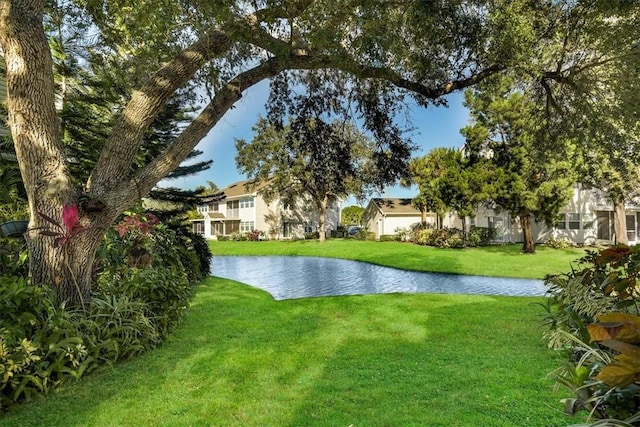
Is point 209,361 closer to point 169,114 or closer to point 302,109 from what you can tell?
point 302,109

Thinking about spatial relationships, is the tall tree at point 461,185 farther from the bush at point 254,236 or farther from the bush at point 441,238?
the bush at point 254,236

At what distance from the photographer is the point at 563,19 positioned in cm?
521

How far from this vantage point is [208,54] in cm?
436

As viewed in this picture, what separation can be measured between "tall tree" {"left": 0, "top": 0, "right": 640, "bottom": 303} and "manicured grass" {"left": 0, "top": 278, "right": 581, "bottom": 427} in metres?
1.48

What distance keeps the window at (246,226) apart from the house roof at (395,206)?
10.7m

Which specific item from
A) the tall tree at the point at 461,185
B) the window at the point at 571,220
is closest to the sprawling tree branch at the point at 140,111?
the tall tree at the point at 461,185

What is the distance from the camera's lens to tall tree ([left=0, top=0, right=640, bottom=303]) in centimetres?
404

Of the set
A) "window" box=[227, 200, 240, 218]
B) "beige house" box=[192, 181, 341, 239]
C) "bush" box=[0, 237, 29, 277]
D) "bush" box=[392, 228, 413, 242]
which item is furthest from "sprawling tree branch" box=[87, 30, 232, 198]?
"window" box=[227, 200, 240, 218]

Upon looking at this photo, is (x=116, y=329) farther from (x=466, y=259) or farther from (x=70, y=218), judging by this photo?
(x=466, y=259)

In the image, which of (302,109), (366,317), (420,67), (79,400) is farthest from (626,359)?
(302,109)

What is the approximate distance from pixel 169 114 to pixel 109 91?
8.22 ft

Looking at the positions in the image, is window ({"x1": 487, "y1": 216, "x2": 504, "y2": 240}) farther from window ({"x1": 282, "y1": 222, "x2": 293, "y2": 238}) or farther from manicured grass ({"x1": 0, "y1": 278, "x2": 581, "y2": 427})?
manicured grass ({"x1": 0, "y1": 278, "x2": 581, "y2": 427})

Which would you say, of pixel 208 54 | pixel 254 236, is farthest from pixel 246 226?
pixel 208 54

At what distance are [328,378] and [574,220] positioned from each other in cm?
2387
